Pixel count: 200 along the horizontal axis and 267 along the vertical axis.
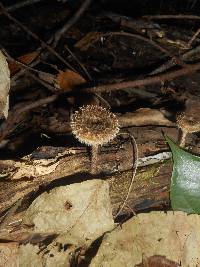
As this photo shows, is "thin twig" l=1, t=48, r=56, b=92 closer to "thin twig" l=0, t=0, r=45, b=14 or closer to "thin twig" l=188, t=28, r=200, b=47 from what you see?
"thin twig" l=0, t=0, r=45, b=14

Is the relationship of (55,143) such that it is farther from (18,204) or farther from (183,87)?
(183,87)

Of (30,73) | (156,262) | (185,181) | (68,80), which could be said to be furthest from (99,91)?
(156,262)

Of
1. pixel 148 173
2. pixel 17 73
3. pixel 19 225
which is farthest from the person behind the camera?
pixel 17 73

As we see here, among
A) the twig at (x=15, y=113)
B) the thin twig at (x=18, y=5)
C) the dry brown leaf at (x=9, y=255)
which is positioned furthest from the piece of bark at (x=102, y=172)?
the thin twig at (x=18, y=5)

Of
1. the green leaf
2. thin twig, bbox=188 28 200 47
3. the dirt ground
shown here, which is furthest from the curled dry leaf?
thin twig, bbox=188 28 200 47

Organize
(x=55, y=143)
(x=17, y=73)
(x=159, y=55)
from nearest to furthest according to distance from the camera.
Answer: (x=55, y=143) < (x=17, y=73) < (x=159, y=55)

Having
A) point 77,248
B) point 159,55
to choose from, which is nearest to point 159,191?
point 77,248

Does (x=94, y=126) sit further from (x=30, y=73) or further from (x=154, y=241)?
(x=30, y=73)
